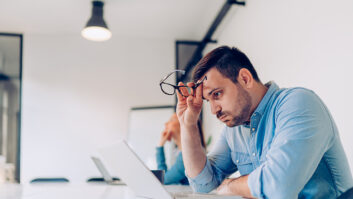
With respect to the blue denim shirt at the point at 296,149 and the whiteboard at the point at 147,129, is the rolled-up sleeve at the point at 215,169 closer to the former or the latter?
the blue denim shirt at the point at 296,149

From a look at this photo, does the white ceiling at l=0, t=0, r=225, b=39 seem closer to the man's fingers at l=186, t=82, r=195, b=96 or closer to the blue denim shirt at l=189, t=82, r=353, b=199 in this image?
the man's fingers at l=186, t=82, r=195, b=96

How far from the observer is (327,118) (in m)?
1.18

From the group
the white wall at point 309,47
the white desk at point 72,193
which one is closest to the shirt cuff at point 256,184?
the white desk at point 72,193

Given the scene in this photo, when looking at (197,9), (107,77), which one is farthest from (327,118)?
(107,77)

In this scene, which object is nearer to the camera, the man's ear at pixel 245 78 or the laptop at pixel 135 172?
the laptop at pixel 135 172

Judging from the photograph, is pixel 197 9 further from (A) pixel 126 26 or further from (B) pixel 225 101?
(B) pixel 225 101

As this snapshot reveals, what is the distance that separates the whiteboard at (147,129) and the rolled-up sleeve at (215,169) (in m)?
3.24

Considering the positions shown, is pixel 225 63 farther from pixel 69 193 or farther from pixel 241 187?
pixel 69 193

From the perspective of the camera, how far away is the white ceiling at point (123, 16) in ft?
13.7

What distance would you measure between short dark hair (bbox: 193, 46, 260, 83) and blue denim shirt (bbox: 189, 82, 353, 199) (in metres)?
0.16

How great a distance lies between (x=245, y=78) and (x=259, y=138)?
0.88ft

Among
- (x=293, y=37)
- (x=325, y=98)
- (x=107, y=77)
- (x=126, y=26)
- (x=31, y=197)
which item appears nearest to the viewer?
(x=31, y=197)

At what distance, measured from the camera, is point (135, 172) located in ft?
4.55

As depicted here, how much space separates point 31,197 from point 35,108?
3887mm
